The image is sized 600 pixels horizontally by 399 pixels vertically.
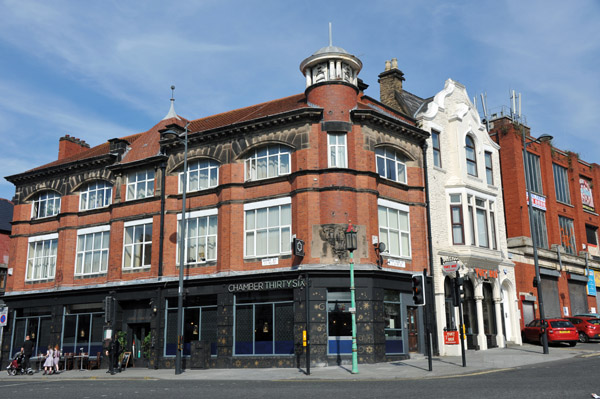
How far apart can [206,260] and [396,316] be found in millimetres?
9382

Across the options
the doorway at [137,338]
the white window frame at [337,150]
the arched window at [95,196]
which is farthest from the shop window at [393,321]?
the arched window at [95,196]

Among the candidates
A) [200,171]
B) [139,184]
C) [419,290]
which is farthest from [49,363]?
[419,290]

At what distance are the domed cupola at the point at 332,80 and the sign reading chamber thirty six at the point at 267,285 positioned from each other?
758 cm

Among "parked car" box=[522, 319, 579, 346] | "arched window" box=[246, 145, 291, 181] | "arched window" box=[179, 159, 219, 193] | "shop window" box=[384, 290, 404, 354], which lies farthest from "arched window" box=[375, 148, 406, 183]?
"parked car" box=[522, 319, 579, 346]

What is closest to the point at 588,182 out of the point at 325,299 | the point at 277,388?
the point at 325,299

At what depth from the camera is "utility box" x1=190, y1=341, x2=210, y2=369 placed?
2450 cm

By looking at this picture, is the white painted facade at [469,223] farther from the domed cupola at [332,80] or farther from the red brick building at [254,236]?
the domed cupola at [332,80]

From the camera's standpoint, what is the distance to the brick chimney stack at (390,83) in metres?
32.6

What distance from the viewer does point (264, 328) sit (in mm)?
24156

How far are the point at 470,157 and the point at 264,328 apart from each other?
15349 mm

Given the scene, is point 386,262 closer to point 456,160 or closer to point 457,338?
point 457,338

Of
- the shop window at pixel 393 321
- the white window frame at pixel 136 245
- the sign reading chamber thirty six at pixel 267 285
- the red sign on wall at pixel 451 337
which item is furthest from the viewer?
the white window frame at pixel 136 245

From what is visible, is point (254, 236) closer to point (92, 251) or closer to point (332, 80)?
point (332, 80)

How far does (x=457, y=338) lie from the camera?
25.2 m
